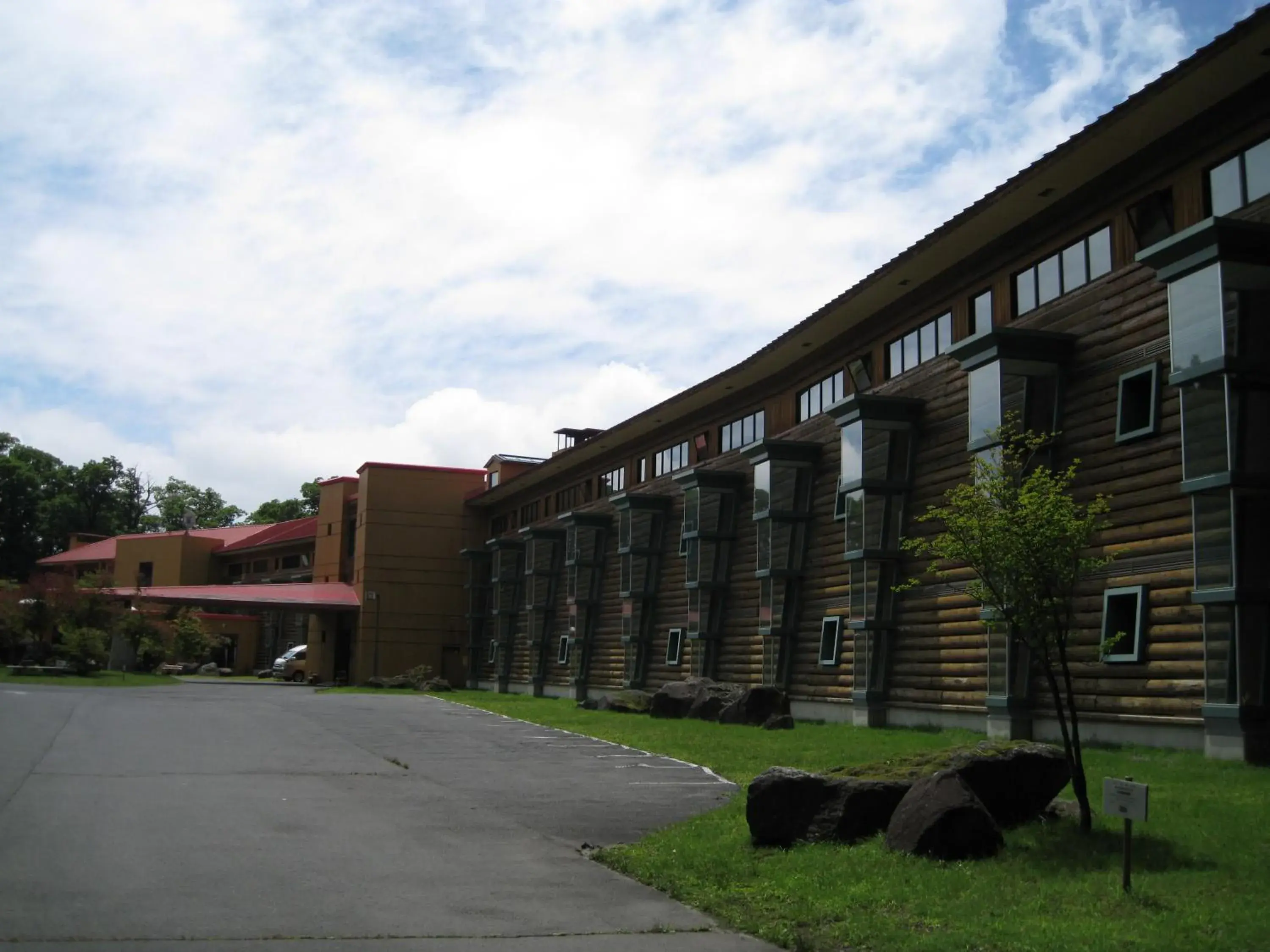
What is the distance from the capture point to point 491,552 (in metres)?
61.3

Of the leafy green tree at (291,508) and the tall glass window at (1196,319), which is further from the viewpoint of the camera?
the leafy green tree at (291,508)

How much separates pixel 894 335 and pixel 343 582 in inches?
1822

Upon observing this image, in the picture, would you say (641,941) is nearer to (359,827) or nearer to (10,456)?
(359,827)

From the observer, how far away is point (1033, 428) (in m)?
21.7

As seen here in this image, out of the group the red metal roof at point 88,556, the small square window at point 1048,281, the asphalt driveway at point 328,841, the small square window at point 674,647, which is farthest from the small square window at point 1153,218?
the red metal roof at point 88,556

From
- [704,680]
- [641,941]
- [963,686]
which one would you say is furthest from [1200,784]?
[704,680]

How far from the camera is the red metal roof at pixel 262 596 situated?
59.4 metres

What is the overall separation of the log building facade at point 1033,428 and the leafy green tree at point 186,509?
9511cm

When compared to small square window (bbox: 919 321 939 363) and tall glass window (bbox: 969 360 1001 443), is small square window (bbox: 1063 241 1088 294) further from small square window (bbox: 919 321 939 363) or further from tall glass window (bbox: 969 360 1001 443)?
small square window (bbox: 919 321 939 363)

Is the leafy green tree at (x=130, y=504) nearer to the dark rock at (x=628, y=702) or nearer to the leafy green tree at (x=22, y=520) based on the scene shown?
the leafy green tree at (x=22, y=520)

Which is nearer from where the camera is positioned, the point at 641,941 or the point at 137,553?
the point at 641,941

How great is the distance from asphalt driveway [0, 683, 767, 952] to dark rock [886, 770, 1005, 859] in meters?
2.08

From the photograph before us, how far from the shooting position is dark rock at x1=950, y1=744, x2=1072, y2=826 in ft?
34.8

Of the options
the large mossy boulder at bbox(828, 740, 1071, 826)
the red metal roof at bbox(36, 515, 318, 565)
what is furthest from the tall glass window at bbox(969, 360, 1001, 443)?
the red metal roof at bbox(36, 515, 318, 565)
